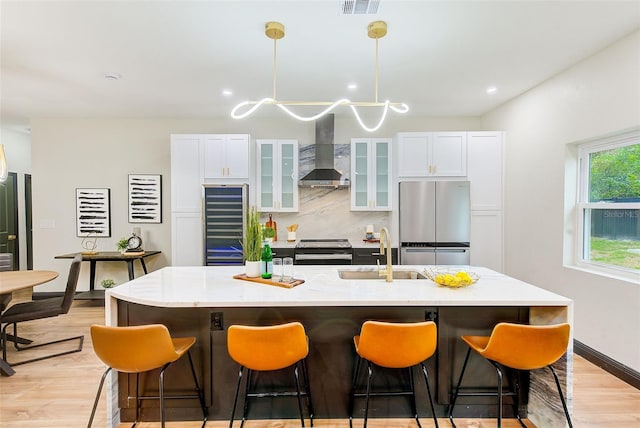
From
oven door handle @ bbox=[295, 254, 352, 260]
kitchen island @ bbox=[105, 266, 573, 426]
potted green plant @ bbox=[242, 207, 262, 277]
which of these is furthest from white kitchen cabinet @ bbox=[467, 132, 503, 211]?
potted green plant @ bbox=[242, 207, 262, 277]

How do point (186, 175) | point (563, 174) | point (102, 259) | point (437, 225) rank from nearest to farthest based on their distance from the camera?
point (563, 174) < point (437, 225) < point (102, 259) < point (186, 175)

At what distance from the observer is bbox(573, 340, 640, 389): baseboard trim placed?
99.0 inches

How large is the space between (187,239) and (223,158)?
4.01 ft

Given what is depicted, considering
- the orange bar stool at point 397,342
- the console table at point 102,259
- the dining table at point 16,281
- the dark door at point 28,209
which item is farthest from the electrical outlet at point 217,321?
the dark door at point 28,209

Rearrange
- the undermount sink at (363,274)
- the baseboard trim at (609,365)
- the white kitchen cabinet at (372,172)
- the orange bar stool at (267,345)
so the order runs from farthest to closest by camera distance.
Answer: the white kitchen cabinet at (372,172), the undermount sink at (363,274), the baseboard trim at (609,365), the orange bar stool at (267,345)

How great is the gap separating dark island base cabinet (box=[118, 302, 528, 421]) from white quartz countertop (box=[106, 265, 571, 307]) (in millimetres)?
135

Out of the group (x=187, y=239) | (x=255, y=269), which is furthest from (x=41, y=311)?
(x=255, y=269)

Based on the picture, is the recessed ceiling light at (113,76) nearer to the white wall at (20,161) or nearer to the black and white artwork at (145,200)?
the black and white artwork at (145,200)

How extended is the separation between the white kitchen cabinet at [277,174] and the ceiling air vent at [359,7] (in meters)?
2.49

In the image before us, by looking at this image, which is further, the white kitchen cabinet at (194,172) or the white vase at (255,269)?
the white kitchen cabinet at (194,172)

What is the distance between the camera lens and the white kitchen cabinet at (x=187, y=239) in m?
4.45

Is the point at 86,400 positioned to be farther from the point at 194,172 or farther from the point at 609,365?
the point at 609,365

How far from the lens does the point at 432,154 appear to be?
432cm

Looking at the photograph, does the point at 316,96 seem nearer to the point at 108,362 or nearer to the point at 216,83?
the point at 216,83
